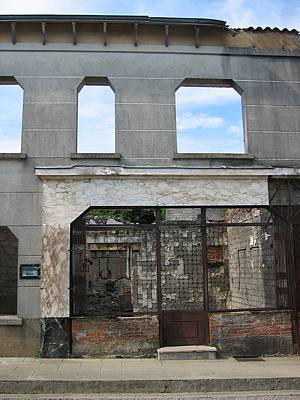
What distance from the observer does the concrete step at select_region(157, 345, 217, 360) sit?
10.2 metres

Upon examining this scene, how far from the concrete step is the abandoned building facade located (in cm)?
34

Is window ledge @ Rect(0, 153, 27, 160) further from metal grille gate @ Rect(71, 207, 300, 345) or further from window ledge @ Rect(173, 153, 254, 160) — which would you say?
window ledge @ Rect(173, 153, 254, 160)

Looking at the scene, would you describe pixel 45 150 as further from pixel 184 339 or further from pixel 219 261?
pixel 219 261

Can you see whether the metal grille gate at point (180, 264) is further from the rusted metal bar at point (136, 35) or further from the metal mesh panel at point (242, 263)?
the rusted metal bar at point (136, 35)

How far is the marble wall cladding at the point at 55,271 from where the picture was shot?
1045 cm

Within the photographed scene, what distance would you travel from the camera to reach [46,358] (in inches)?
404

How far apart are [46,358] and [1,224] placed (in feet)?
9.74

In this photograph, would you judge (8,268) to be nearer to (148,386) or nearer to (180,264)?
(180,264)

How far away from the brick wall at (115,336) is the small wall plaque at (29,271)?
125cm

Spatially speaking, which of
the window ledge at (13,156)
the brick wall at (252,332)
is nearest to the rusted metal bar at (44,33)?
the window ledge at (13,156)

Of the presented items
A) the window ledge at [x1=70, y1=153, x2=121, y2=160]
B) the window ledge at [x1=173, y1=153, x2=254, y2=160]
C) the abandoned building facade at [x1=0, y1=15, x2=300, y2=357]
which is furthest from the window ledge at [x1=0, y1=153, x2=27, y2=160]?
the window ledge at [x1=173, y1=153, x2=254, y2=160]

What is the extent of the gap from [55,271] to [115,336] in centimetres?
185

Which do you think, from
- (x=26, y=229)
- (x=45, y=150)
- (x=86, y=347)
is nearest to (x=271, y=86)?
(x=45, y=150)

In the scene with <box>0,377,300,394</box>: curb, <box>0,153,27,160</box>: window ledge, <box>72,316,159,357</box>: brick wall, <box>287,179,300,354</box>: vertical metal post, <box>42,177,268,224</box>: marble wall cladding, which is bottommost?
<box>0,377,300,394</box>: curb
